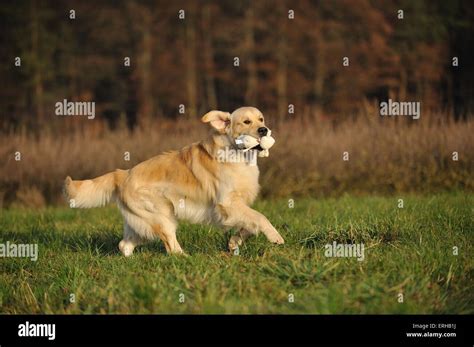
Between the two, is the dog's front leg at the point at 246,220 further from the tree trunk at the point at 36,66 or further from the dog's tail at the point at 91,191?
the tree trunk at the point at 36,66

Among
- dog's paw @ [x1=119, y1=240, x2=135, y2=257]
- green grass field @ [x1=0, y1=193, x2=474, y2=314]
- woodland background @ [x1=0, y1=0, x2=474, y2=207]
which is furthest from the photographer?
woodland background @ [x1=0, y1=0, x2=474, y2=207]

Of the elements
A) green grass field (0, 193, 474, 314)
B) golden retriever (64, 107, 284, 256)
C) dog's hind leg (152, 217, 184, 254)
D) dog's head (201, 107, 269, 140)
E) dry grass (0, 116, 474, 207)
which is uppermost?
dry grass (0, 116, 474, 207)

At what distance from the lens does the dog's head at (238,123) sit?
6953 millimetres

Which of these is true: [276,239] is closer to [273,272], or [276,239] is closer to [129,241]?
[273,272]

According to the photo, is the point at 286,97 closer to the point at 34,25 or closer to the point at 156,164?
the point at 34,25

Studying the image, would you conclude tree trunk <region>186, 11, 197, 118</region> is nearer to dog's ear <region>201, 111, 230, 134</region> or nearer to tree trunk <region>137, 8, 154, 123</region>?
tree trunk <region>137, 8, 154, 123</region>

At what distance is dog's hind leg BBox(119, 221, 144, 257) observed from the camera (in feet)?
23.7

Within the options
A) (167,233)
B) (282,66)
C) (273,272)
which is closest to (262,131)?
(167,233)

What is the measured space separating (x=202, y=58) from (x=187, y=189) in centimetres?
1846

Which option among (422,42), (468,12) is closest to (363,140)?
(468,12)

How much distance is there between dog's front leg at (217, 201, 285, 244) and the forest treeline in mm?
16626

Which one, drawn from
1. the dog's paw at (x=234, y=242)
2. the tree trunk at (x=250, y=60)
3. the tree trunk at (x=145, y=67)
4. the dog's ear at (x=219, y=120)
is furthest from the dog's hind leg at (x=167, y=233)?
the tree trunk at (x=145, y=67)

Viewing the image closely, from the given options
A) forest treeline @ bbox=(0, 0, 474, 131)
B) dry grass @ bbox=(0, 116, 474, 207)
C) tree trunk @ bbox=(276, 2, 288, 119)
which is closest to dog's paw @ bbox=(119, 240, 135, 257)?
dry grass @ bbox=(0, 116, 474, 207)

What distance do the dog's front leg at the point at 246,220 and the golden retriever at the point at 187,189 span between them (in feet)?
0.03
